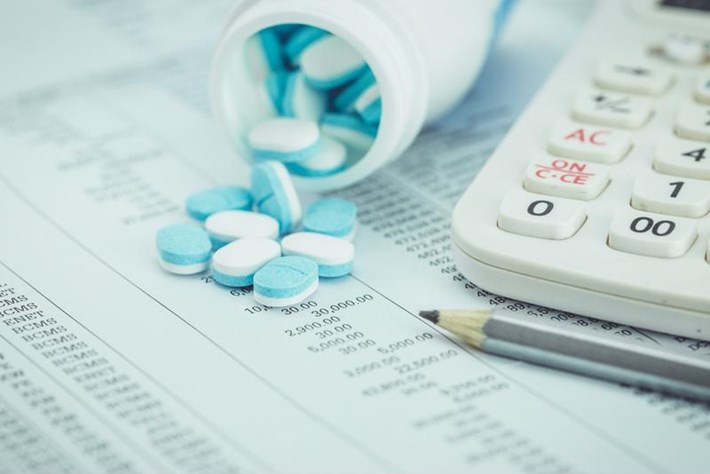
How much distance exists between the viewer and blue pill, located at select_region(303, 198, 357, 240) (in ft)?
1.79

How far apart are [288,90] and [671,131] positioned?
0.22 meters

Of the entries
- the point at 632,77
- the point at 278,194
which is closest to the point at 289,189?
the point at 278,194

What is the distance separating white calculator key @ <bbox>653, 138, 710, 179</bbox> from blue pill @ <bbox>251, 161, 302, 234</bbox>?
0.62 feet

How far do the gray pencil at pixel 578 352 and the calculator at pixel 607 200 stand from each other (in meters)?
0.03

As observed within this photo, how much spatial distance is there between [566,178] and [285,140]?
0.51 ft

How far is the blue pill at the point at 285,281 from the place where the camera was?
490 mm

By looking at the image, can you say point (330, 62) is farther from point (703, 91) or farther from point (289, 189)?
point (703, 91)

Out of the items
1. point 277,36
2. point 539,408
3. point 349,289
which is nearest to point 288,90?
point 277,36

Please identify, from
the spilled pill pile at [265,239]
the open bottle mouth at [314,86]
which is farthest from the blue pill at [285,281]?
the open bottle mouth at [314,86]

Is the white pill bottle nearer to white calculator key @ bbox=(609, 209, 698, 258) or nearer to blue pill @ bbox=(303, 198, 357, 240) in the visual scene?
blue pill @ bbox=(303, 198, 357, 240)

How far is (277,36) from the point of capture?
0.63 meters

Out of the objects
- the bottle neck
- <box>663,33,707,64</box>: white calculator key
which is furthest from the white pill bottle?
<box>663,33,707,64</box>: white calculator key

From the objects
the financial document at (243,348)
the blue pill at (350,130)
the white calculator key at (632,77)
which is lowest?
the financial document at (243,348)

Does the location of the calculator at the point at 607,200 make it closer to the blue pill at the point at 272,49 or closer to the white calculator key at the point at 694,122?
the white calculator key at the point at 694,122
